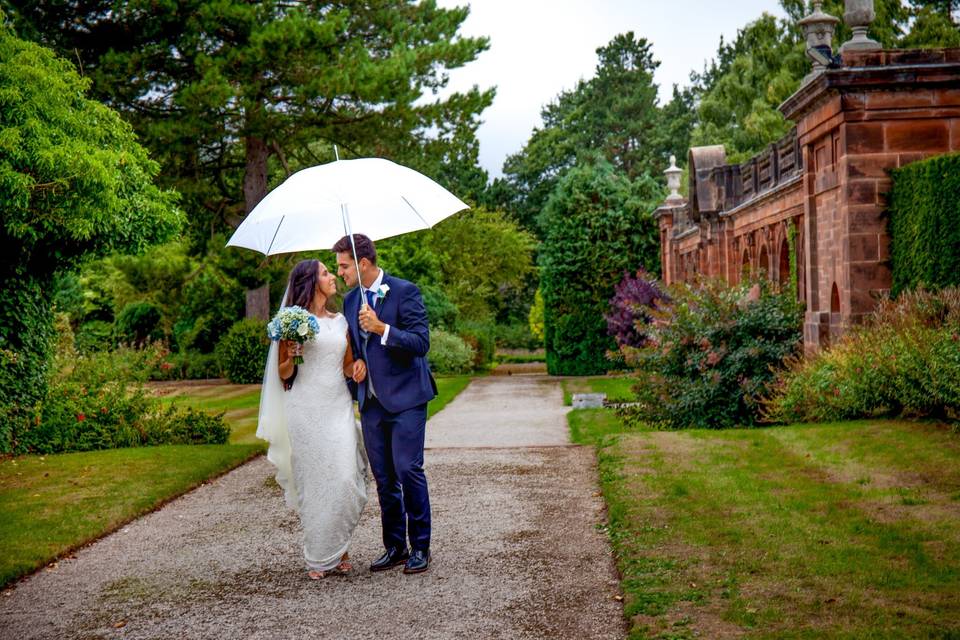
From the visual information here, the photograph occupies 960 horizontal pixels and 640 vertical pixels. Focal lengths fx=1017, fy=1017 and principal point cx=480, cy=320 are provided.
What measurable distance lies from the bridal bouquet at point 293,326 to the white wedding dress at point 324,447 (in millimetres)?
166

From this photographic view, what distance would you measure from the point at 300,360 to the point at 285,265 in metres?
21.4

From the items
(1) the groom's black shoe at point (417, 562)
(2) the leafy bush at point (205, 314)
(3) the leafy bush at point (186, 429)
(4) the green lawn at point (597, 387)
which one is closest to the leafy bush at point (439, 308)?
(2) the leafy bush at point (205, 314)

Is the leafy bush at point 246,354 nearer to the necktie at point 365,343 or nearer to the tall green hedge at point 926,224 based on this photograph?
the tall green hedge at point 926,224

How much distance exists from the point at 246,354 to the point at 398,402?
2162 cm

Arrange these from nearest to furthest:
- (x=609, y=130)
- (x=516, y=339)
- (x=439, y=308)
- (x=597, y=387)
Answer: (x=597, y=387), (x=439, y=308), (x=516, y=339), (x=609, y=130)

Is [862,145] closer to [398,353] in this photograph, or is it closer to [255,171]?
[398,353]

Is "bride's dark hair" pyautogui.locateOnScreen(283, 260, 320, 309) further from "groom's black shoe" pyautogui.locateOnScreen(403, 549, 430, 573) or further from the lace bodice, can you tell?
"groom's black shoe" pyautogui.locateOnScreen(403, 549, 430, 573)

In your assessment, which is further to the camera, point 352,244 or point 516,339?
point 516,339

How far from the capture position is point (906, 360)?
30.7 ft

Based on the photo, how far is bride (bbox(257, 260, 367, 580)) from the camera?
588 cm

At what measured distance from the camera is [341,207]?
20.6 ft

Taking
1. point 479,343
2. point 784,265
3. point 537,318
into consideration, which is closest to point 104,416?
point 784,265

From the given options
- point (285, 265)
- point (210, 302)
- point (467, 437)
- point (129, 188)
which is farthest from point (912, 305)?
point (210, 302)

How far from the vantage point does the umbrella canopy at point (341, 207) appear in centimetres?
605
